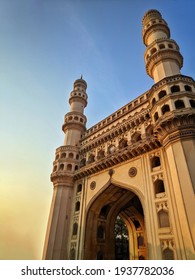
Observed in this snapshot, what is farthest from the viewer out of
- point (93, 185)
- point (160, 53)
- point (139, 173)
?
point (93, 185)

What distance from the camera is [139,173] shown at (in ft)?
57.1

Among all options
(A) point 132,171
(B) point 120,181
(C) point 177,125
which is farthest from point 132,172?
(C) point 177,125

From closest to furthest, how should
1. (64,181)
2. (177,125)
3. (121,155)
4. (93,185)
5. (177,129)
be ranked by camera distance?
(177,129), (177,125), (121,155), (93,185), (64,181)

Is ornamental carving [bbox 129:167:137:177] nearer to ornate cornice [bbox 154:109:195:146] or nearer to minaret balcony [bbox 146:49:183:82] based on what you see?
ornate cornice [bbox 154:109:195:146]

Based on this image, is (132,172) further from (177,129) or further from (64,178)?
(64,178)

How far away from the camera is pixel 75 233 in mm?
21000

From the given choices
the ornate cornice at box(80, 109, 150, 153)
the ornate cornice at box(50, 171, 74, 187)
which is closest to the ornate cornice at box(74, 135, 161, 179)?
the ornate cornice at box(50, 171, 74, 187)

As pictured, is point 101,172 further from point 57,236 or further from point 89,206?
point 57,236

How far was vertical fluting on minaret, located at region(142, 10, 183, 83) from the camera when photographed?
1936 centimetres

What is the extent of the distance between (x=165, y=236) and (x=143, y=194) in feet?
12.0

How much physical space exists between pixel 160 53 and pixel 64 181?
18.2 m

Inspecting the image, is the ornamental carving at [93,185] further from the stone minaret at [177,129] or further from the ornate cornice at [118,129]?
the stone minaret at [177,129]

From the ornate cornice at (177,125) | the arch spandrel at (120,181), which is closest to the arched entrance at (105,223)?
the arch spandrel at (120,181)
